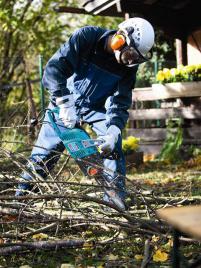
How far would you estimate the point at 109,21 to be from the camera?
58.1 ft

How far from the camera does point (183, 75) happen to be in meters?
8.84

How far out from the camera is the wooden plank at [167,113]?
30.5 ft

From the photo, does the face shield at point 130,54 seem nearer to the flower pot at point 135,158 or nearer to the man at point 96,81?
the man at point 96,81

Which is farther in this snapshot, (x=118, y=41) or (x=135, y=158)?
(x=135, y=158)

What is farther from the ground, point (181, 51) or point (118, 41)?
point (181, 51)

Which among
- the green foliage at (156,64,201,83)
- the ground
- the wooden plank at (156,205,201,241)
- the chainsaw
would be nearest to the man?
the chainsaw

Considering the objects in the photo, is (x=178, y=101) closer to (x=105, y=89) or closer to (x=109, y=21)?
(x=105, y=89)

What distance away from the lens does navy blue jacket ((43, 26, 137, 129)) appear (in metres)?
4.66

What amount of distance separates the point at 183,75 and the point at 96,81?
4.22 meters

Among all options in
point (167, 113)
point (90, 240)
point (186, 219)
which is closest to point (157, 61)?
point (167, 113)

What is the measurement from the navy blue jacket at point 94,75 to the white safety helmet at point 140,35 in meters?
0.28

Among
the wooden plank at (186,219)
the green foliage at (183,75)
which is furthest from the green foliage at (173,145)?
the wooden plank at (186,219)

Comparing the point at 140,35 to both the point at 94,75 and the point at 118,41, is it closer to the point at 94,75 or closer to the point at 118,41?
the point at 118,41

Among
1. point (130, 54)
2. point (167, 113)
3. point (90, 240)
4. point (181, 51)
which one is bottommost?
point (90, 240)
